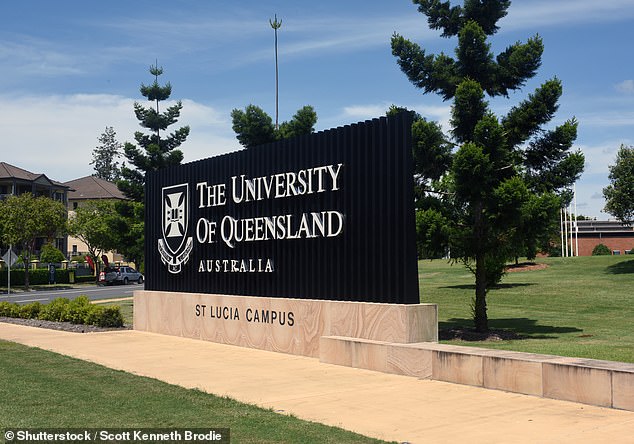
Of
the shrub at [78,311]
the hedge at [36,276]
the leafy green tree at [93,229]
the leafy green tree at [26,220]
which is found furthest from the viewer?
the leafy green tree at [93,229]

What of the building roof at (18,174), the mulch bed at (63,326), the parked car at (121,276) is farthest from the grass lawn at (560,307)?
the building roof at (18,174)

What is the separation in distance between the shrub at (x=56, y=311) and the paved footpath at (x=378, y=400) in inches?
315

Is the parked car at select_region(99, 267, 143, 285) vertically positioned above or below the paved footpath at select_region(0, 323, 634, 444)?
above

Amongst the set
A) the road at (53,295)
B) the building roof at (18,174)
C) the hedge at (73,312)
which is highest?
the building roof at (18,174)

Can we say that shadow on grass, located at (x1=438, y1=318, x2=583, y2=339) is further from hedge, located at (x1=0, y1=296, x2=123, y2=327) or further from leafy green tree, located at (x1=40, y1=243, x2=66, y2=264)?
leafy green tree, located at (x1=40, y1=243, x2=66, y2=264)

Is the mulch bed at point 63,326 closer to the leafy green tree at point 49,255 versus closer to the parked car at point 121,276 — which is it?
the parked car at point 121,276

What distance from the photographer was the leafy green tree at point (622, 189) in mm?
39750

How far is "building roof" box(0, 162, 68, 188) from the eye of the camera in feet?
246

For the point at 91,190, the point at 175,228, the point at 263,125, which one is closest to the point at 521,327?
the point at 175,228

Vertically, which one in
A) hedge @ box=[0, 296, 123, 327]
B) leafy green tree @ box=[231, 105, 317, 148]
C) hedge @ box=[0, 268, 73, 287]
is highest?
leafy green tree @ box=[231, 105, 317, 148]

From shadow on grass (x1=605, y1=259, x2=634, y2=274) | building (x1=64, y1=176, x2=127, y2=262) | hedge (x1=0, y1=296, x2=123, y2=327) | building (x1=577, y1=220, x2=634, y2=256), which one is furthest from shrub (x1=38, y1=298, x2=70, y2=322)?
building (x1=64, y1=176, x2=127, y2=262)

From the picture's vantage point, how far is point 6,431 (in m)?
6.86

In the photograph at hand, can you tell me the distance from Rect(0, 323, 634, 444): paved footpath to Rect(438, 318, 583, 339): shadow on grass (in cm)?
720

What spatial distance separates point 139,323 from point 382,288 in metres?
9.69
